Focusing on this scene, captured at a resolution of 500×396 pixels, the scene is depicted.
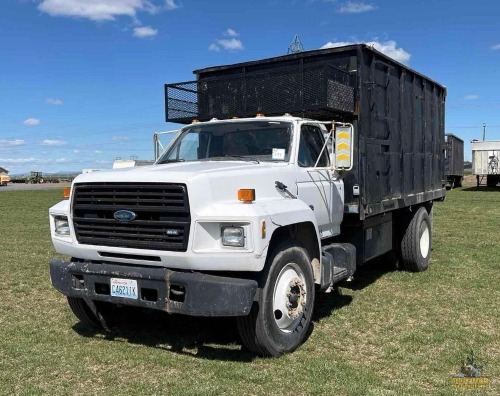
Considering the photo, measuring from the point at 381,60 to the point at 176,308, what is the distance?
4.59 meters

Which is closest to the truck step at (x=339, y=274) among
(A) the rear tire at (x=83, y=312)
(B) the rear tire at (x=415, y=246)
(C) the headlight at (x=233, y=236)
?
(C) the headlight at (x=233, y=236)

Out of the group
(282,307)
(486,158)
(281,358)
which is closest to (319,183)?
(282,307)

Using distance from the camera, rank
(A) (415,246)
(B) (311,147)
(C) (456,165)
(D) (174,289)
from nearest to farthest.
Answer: (D) (174,289) < (B) (311,147) < (A) (415,246) < (C) (456,165)

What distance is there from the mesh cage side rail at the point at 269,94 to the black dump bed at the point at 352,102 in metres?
0.01

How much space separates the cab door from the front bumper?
1.54 metres

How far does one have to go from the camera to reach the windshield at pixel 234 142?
586cm

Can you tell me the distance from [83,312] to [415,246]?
5.30m

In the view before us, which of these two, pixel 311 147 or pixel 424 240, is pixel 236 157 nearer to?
pixel 311 147

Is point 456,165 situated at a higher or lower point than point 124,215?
higher

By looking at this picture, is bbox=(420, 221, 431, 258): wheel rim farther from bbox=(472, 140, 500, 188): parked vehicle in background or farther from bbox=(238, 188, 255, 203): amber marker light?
bbox=(472, 140, 500, 188): parked vehicle in background

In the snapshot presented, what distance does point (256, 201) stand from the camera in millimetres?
4824

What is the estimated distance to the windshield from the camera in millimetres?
5855

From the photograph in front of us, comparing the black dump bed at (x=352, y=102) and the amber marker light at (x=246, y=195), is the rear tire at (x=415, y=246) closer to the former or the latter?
the black dump bed at (x=352, y=102)

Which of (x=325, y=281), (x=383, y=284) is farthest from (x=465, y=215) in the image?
(x=325, y=281)
